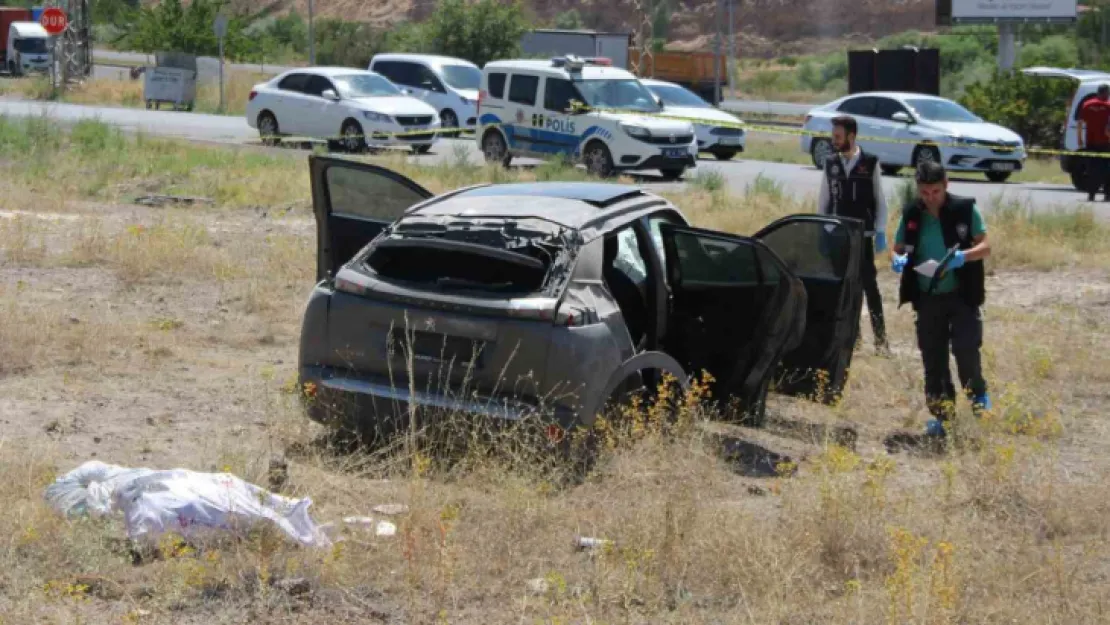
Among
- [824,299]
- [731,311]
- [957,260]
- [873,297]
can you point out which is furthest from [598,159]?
[731,311]

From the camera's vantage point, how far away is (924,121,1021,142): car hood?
2528cm

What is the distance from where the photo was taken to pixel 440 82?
32312 mm

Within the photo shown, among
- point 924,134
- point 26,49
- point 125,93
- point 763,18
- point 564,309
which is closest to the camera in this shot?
point 564,309

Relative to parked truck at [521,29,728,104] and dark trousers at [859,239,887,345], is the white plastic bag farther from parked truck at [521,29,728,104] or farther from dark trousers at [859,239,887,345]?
parked truck at [521,29,728,104]

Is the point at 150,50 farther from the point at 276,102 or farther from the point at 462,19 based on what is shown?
the point at 276,102

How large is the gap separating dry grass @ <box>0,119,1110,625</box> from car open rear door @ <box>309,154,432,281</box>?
83 centimetres

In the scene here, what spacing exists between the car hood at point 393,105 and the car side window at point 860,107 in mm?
7698

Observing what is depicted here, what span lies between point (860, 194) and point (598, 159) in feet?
45.0

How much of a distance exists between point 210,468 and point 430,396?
3.53 feet

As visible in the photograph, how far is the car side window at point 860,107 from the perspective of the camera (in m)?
26.9

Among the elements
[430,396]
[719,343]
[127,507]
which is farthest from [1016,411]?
[127,507]

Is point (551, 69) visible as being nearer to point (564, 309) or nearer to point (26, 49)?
point (564, 309)

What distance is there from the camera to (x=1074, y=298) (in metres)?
12.5

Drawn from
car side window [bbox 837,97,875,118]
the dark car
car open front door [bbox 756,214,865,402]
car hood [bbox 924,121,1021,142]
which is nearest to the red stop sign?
car side window [bbox 837,97,875,118]
